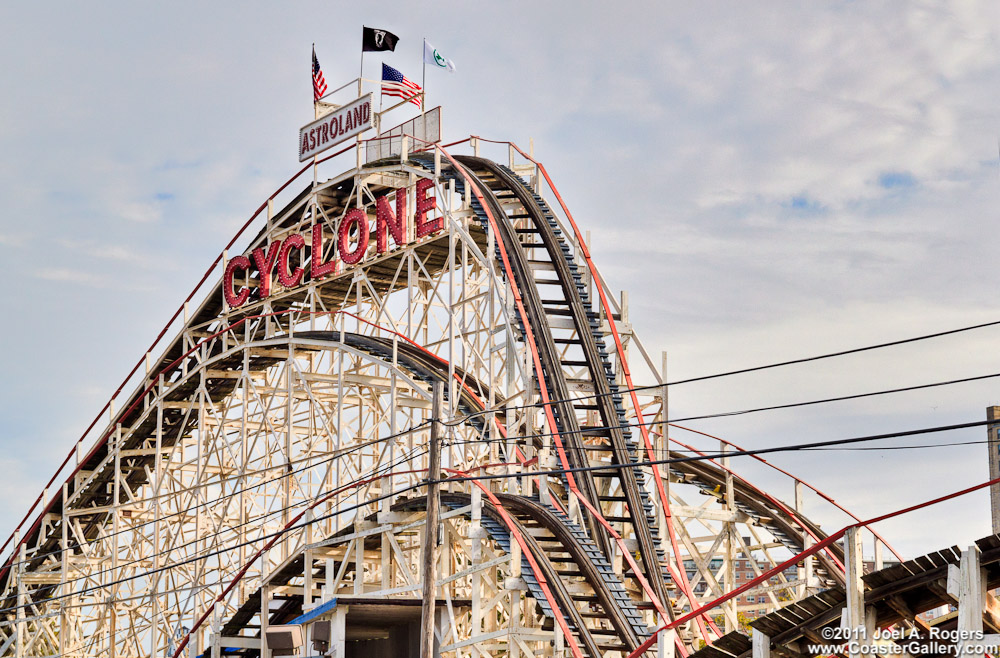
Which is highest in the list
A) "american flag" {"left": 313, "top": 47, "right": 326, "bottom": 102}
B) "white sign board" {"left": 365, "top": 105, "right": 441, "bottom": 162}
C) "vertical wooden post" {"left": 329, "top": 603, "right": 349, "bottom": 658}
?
"american flag" {"left": 313, "top": 47, "right": 326, "bottom": 102}

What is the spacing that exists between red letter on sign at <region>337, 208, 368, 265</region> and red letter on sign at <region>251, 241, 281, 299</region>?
250 cm

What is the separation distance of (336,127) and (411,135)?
2.40 metres

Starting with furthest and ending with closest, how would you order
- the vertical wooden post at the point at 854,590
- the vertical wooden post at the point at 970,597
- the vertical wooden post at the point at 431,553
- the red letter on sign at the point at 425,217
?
1. the red letter on sign at the point at 425,217
2. the vertical wooden post at the point at 431,553
3. the vertical wooden post at the point at 854,590
4. the vertical wooden post at the point at 970,597

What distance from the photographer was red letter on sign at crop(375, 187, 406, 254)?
27.1 meters

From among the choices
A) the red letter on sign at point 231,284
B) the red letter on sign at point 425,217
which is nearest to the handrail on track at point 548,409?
the red letter on sign at point 425,217

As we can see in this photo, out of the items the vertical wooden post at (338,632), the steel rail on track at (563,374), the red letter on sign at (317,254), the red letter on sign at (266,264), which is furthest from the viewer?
the red letter on sign at (266,264)

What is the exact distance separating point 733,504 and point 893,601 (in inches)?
422

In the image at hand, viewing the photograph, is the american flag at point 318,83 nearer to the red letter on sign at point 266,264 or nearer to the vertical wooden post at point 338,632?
the red letter on sign at point 266,264

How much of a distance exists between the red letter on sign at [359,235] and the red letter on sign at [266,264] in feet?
8.21

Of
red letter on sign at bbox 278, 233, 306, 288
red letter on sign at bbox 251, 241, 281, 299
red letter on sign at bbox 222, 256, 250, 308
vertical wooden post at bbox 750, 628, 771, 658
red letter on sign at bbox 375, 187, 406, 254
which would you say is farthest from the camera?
red letter on sign at bbox 222, 256, 250, 308

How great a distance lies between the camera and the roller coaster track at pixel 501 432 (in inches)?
747

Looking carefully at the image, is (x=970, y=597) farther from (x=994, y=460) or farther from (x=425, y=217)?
(x=425, y=217)

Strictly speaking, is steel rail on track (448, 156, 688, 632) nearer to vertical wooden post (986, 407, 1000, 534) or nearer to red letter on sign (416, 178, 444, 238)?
red letter on sign (416, 178, 444, 238)

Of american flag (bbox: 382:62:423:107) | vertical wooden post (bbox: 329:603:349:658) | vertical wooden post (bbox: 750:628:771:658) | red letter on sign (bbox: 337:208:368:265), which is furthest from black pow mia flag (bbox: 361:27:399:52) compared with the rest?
vertical wooden post (bbox: 750:628:771:658)
